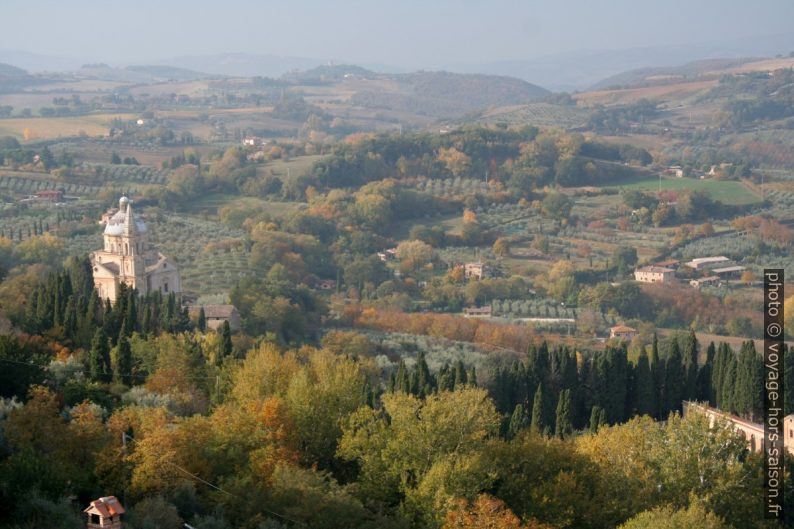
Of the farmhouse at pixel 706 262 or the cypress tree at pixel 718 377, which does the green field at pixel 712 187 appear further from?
the cypress tree at pixel 718 377

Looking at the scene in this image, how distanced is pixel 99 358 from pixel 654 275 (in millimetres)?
49566

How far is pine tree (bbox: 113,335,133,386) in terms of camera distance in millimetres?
36219

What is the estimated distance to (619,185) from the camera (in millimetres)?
112938

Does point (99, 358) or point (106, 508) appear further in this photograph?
point (99, 358)

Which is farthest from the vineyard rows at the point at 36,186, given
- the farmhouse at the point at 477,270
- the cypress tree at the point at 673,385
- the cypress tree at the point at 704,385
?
the cypress tree at the point at 704,385

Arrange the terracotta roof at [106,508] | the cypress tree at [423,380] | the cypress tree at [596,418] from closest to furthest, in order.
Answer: the terracotta roof at [106,508]
the cypress tree at [596,418]
the cypress tree at [423,380]

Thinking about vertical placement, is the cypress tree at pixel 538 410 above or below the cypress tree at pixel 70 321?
below

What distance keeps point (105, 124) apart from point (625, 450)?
124460 mm

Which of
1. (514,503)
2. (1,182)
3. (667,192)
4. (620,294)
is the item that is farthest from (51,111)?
(514,503)

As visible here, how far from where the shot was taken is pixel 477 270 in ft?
264

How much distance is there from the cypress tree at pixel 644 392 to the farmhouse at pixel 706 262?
133 ft

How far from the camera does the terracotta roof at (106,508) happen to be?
22844 mm

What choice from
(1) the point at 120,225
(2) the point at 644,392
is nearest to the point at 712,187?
(1) the point at 120,225

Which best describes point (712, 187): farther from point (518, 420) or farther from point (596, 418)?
point (518, 420)
